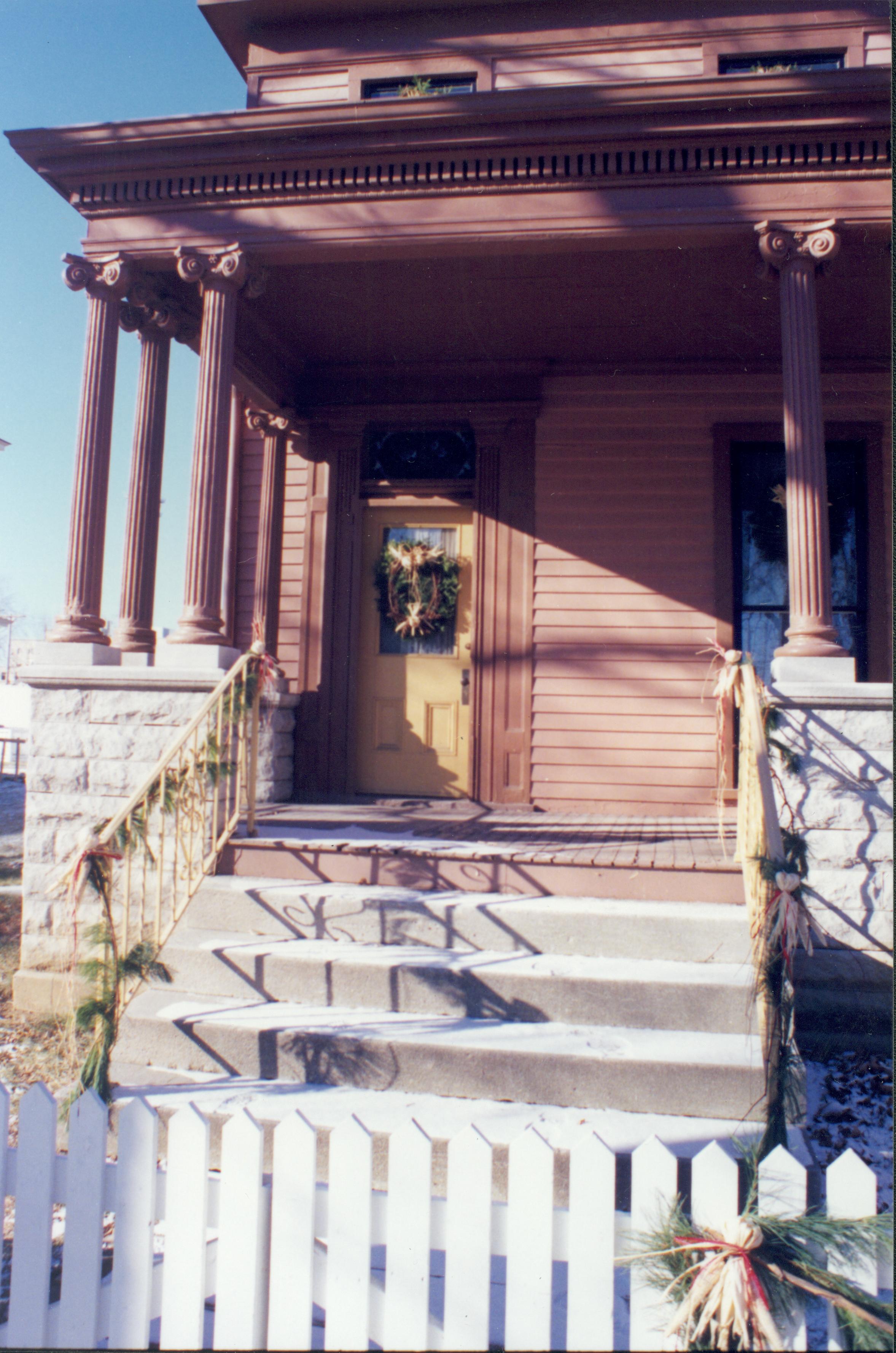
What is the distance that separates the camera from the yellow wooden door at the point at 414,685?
6887mm

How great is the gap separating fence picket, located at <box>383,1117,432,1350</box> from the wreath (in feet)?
17.8

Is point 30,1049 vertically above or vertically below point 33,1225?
below

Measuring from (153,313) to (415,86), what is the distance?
9.49 ft

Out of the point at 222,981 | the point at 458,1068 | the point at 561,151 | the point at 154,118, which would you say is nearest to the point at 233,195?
the point at 154,118

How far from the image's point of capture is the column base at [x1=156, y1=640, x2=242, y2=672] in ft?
16.3

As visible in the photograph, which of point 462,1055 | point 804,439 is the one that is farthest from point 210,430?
point 462,1055

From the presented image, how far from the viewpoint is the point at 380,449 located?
7.20 m

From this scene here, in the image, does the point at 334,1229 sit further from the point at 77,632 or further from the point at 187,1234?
the point at 77,632

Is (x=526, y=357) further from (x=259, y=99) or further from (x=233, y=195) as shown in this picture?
(x=259, y=99)

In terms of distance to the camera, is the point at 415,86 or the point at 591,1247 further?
the point at 415,86

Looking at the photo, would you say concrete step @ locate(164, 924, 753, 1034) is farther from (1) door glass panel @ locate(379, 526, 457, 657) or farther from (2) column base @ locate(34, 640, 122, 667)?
(1) door glass panel @ locate(379, 526, 457, 657)

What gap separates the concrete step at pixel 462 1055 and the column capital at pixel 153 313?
458 cm

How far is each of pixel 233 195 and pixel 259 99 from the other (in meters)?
2.29

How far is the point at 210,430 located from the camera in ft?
17.1
